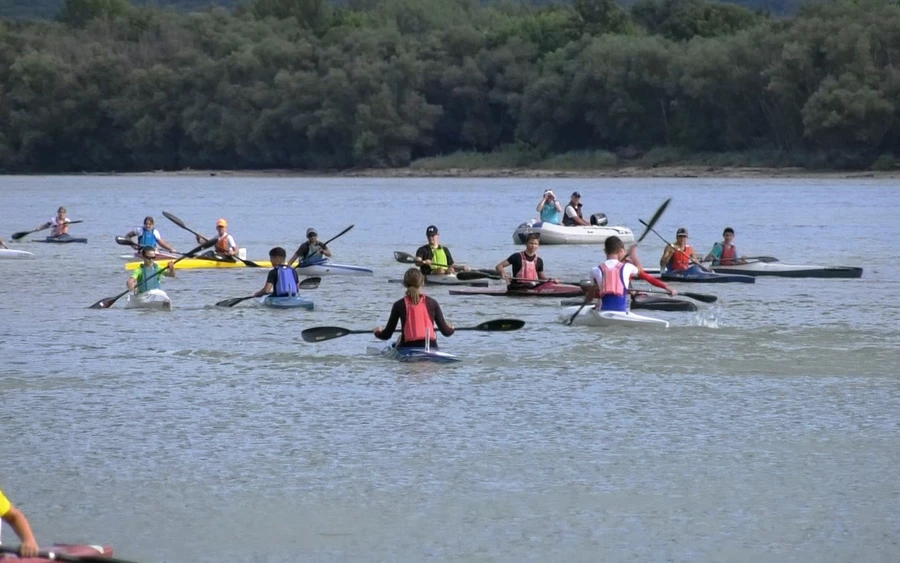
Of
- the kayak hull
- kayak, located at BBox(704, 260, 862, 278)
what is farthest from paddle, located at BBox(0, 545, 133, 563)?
the kayak hull

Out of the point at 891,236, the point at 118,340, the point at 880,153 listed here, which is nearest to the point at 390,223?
the point at 891,236

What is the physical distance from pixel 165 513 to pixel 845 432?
233 inches

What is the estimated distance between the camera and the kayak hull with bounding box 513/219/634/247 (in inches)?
1448

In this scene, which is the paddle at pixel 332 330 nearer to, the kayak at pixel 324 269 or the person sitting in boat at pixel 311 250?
the person sitting in boat at pixel 311 250

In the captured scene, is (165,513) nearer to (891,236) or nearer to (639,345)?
(639,345)

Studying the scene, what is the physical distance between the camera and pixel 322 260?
2928 cm

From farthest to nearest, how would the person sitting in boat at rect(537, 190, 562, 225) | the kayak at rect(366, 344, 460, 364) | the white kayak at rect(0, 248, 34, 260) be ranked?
the person sitting in boat at rect(537, 190, 562, 225) → the white kayak at rect(0, 248, 34, 260) → the kayak at rect(366, 344, 460, 364)

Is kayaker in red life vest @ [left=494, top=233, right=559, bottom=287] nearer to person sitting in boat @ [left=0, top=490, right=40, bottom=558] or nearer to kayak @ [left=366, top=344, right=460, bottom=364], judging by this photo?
kayak @ [left=366, top=344, right=460, bottom=364]

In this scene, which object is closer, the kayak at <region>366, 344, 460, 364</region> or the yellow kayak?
the kayak at <region>366, 344, 460, 364</region>

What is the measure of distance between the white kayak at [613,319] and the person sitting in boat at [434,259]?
5195 mm

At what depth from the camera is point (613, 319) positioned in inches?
791

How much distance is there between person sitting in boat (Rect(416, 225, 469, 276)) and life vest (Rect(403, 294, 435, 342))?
27.2ft

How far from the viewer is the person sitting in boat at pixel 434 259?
84.2 ft

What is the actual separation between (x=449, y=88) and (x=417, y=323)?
84647 mm
